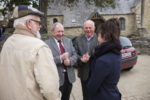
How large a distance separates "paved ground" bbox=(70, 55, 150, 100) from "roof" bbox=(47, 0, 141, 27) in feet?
53.9

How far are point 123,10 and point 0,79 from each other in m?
24.8

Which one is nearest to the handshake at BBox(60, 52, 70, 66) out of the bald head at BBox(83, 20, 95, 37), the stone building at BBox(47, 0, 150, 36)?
the bald head at BBox(83, 20, 95, 37)

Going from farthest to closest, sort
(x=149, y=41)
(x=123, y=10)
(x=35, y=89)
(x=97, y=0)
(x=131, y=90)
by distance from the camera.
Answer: (x=123, y=10), (x=97, y=0), (x=149, y=41), (x=131, y=90), (x=35, y=89)

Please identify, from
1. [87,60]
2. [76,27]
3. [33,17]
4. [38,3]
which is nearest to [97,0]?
[38,3]

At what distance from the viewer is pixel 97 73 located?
186cm

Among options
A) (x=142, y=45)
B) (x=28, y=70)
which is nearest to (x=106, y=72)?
(x=28, y=70)

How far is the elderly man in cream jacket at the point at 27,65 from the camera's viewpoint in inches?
59.9

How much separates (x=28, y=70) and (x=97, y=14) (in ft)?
69.7

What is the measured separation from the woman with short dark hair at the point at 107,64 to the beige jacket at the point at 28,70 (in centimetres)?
56

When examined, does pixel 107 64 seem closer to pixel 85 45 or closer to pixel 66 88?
pixel 85 45

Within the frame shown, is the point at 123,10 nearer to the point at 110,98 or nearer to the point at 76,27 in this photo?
the point at 76,27

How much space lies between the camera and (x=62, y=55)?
263 centimetres

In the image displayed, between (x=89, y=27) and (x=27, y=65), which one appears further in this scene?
(x=89, y=27)

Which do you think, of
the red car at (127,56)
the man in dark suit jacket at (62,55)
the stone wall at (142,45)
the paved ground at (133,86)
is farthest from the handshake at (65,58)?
the stone wall at (142,45)
